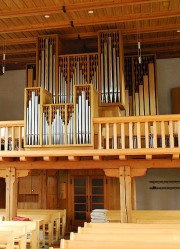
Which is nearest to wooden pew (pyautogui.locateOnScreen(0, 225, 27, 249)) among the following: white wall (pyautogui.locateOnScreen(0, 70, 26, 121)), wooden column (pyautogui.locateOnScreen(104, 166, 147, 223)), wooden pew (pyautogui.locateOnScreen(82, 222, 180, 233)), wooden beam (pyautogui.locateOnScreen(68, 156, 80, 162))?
wooden pew (pyautogui.locateOnScreen(82, 222, 180, 233))

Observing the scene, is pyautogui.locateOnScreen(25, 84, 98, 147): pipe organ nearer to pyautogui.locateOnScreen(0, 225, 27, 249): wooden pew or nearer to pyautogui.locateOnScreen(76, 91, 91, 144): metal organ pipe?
pyautogui.locateOnScreen(76, 91, 91, 144): metal organ pipe

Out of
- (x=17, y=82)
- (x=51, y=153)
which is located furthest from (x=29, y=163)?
(x=17, y=82)


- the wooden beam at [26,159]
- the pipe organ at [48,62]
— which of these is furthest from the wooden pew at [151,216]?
the pipe organ at [48,62]

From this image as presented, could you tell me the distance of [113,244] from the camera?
21.0 feet

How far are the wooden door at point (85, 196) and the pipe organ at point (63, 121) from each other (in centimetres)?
558

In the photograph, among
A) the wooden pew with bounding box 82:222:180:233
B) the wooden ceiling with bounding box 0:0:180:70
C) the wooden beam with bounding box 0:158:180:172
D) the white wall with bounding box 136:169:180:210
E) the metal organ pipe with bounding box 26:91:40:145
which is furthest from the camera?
the white wall with bounding box 136:169:180:210

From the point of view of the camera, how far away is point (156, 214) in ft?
36.1

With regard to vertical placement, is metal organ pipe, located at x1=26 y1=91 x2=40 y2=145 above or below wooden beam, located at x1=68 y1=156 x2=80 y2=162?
above

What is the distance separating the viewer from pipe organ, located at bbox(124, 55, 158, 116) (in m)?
13.0

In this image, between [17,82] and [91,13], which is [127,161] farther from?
[17,82]

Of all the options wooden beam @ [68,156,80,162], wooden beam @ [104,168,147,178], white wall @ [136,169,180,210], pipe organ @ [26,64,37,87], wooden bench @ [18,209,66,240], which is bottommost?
wooden bench @ [18,209,66,240]

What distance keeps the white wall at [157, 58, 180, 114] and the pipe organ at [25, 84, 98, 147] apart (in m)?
5.60

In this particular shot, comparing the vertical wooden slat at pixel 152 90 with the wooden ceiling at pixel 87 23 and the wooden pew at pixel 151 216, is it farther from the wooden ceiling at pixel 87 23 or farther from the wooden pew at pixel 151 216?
the wooden pew at pixel 151 216

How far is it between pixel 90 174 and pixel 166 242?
27.0ft
